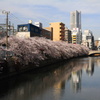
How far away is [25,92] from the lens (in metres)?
11.3

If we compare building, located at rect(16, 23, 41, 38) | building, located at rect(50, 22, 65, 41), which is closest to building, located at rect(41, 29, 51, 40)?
building, located at rect(50, 22, 65, 41)

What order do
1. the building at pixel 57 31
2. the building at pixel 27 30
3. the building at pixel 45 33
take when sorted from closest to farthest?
the building at pixel 27 30
the building at pixel 45 33
the building at pixel 57 31

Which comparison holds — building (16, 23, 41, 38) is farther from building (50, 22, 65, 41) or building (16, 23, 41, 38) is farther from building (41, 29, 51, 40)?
building (50, 22, 65, 41)

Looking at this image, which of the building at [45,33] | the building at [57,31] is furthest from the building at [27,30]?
the building at [57,31]

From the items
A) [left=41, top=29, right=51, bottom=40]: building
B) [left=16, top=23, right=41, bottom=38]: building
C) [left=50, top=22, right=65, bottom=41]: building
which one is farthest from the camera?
[left=50, top=22, right=65, bottom=41]: building

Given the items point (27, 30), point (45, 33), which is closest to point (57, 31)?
point (45, 33)

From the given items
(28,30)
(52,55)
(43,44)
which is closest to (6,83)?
(43,44)

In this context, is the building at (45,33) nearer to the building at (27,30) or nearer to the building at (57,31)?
the building at (57,31)

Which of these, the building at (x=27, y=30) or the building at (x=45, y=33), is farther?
the building at (x=45, y=33)

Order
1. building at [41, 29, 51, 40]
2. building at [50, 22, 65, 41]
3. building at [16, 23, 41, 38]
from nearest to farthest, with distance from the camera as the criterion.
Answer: building at [16, 23, 41, 38] < building at [41, 29, 51, 40] < building at [50, 22, 65, 41]

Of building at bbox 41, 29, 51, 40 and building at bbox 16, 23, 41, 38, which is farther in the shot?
building at bbox 41, 29, 51, 40

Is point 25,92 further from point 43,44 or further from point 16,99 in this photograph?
point 43,44

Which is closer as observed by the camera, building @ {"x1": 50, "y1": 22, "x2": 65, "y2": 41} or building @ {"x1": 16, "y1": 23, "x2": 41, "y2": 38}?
building @ {"x1": 16, "y1": 23, "x2": 41, "y2": 38}

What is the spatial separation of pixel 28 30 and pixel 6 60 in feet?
104
